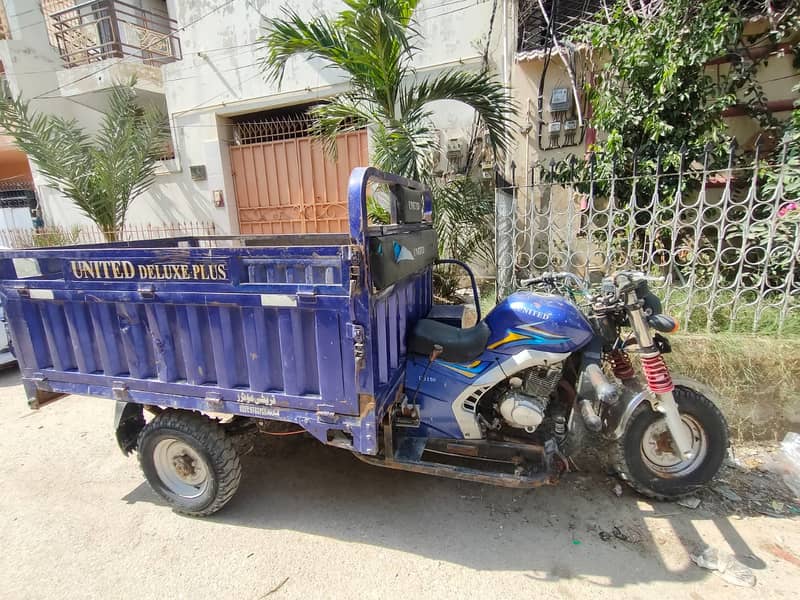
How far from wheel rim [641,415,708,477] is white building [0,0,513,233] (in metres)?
4.94

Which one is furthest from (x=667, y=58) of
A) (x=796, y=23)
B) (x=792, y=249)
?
(x=792, y=249)

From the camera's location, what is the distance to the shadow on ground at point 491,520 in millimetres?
2090

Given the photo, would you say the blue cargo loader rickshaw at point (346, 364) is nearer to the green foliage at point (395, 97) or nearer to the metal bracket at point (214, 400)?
the metal bracket at point (214, 400)

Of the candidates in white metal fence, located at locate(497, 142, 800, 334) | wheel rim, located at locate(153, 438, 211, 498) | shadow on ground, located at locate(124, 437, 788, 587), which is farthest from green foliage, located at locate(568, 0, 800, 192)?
wheel rim, located at locate(153, 438, 211, 498)

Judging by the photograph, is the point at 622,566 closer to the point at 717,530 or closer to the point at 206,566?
the point at 717,530

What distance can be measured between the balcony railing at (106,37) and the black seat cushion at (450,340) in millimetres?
10037

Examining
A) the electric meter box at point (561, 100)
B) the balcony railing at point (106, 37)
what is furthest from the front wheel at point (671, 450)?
the balcony railing at point (106, 37)

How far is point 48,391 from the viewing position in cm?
262

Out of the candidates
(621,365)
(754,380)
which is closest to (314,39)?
(621,365)

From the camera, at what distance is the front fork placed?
7.20 feet

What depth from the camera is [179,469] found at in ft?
8.34

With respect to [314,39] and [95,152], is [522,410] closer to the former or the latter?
[314,39]

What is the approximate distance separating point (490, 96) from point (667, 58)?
5.55 ft

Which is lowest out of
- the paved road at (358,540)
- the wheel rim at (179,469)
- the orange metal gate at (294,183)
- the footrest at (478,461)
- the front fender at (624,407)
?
the paved road at (358,540)
